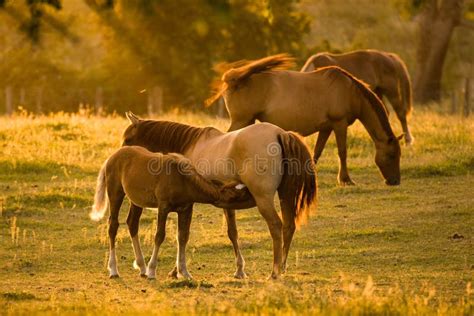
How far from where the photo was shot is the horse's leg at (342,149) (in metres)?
15.8

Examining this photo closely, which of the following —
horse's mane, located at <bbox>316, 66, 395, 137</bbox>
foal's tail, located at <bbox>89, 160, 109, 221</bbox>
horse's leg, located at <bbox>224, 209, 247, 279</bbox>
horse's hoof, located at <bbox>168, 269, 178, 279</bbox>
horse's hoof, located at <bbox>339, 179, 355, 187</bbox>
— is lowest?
horse's hoof, located at <bbox>339, 179, 355, 187</bbox>

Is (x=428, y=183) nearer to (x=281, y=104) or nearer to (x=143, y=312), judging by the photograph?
(x=281, y=104)

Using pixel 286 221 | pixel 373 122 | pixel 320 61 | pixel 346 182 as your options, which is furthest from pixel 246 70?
pixel 286 221

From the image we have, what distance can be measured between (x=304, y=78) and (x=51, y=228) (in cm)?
456

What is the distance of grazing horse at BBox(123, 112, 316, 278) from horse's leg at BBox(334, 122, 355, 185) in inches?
216

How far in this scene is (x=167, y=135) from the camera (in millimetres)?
10945

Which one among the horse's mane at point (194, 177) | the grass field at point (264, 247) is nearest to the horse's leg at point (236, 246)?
the grass field at point (264, 247)

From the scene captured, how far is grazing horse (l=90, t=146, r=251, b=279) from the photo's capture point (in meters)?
9.80

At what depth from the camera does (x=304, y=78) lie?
15.7 metres

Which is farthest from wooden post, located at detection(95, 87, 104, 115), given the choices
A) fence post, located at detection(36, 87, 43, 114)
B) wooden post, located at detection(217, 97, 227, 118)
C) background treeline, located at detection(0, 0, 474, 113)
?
wooden post, located at detection(217, 97, 227, 118)

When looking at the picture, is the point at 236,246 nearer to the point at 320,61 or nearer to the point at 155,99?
the point at 320,61

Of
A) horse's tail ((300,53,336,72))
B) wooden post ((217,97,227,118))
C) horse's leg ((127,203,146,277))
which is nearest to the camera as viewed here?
horse's leg ((127,203,146,277))

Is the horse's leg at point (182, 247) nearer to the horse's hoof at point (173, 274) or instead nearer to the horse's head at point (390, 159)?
the horse's hoof at point (173, 274)

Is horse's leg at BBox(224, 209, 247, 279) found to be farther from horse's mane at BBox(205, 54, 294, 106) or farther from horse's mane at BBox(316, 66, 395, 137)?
horse's mane at BBox(316, 66, 395, 137)
